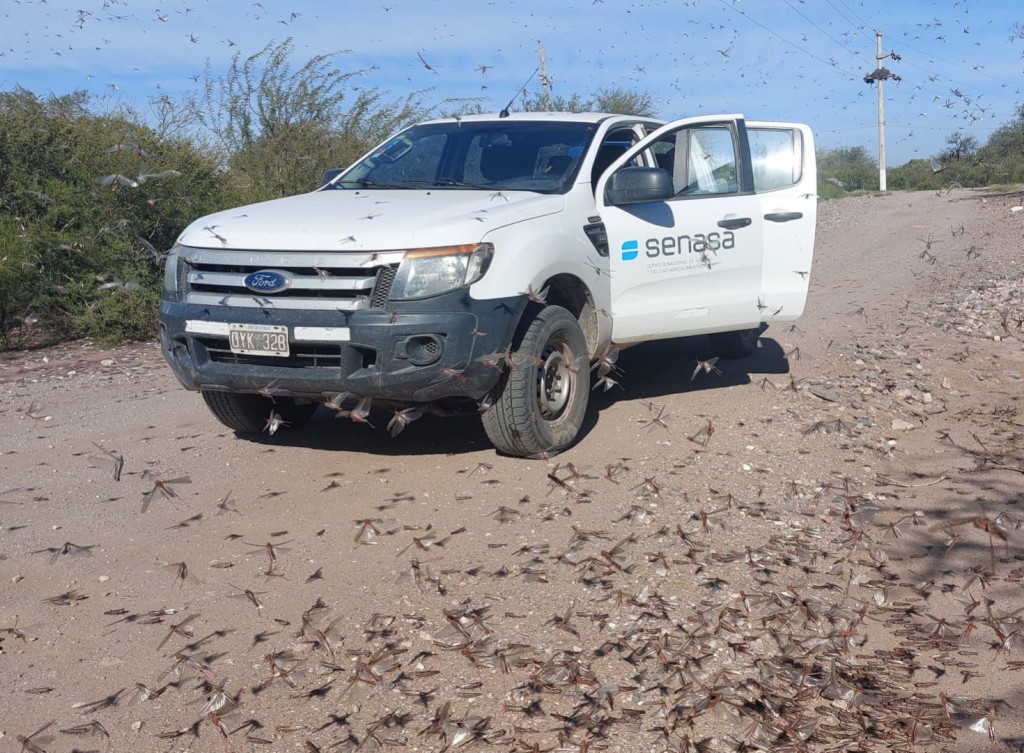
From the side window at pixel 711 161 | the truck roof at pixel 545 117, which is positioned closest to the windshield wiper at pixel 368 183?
the truck roof at pixel 545 117

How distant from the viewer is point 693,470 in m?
5.74

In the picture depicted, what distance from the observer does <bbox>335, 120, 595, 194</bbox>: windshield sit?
645 cm

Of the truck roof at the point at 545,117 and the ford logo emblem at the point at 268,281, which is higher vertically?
the truck roof at the point at 545,117

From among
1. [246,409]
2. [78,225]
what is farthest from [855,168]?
[246,409]

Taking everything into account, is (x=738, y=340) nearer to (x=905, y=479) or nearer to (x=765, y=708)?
(x=905, y=479)

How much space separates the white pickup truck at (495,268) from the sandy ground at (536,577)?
0.53 meters

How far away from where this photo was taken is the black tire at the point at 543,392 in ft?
18.3

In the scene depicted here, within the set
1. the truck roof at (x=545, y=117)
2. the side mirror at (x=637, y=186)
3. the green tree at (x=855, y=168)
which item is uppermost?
the truck roof at (x=545, y=117)

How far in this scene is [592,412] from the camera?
23.0 feet

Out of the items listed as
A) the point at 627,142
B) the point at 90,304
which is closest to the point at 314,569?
the point at 627,142

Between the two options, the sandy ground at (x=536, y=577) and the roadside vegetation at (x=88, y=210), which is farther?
the roadside vegetation at (x=88, y=210)

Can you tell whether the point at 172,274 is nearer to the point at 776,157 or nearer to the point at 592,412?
the point at 592,412

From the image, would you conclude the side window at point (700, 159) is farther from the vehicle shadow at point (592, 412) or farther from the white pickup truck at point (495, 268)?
the vehicle shadow at point (592, 412)

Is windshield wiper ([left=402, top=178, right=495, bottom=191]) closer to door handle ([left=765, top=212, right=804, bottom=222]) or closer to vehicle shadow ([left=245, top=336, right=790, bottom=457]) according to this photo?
vehicle shadow ([left=245, top=336, right=790, bottom=457])
